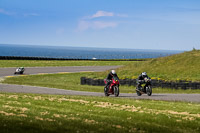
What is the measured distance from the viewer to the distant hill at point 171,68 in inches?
1176

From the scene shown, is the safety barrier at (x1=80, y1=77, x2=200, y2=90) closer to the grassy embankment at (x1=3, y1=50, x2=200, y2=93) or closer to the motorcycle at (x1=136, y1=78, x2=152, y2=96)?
the grassy embankment at (x1=3, y1=50, x2=200, y2=93)

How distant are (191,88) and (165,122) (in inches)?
587

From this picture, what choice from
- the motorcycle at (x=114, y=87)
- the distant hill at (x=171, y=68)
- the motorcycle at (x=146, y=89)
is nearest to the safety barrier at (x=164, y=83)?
the distant hill at (x=171, y=68)

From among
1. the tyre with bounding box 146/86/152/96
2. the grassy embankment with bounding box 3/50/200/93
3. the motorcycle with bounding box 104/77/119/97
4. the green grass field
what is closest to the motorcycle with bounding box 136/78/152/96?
the tyre with bounding box 146/86/152/96

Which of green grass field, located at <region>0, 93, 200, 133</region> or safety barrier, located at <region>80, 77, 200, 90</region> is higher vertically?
green grass field, located at <region>0, 93, 200, 133</region>

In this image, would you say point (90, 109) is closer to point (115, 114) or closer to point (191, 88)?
point (115, 114)

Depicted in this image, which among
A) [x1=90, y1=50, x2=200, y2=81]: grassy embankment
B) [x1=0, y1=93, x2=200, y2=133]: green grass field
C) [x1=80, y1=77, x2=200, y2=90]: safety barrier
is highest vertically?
[x1=90, y1=50, x2=200, y2=81]: grassy embankment

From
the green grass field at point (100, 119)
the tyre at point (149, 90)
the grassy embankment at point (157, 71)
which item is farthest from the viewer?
the grassy embankment at point (157, 71)

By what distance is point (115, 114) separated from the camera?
465 inches

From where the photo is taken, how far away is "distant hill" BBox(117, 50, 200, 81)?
29873 mm

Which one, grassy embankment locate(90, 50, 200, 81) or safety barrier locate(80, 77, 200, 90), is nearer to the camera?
safety barrier locate(80, 77, 200, 90)

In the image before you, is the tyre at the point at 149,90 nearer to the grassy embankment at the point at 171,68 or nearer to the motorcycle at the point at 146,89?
the motorcycle at the point at 146,89

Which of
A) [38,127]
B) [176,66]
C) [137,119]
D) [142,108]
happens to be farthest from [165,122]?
[176,66]

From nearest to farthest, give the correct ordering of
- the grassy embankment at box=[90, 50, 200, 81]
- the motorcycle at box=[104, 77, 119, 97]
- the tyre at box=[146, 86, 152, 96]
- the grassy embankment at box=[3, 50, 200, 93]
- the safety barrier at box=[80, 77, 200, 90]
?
the motorcycle at box=[104, 77, 119, 97]
the tyre at box=[146, 86, 152, 96]
the safety barrier at box=[80, 77, 200, 90]
the grassy embankment at box=[90, 50, 200, 81]
the grassy embankment at box=[3, 50, 200, 93]
